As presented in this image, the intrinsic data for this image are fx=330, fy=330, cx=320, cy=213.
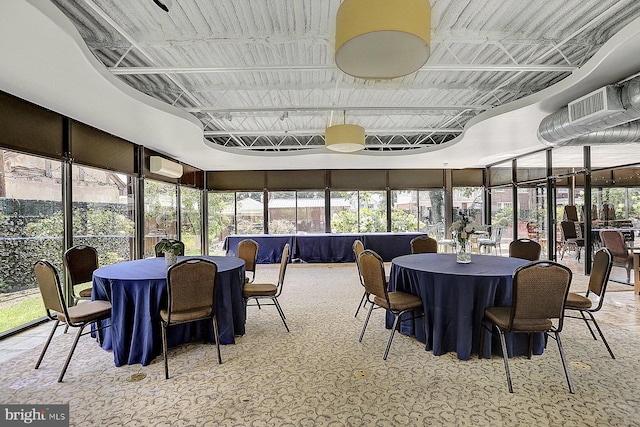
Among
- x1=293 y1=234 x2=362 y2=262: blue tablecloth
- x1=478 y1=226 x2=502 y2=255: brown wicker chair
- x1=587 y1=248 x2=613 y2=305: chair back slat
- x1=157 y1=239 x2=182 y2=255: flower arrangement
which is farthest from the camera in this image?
x1=293 y1=234 x2=362 y2=262: blue tablecloth

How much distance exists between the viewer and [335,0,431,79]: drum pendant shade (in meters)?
2.16

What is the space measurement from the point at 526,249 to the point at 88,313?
5.42 metres

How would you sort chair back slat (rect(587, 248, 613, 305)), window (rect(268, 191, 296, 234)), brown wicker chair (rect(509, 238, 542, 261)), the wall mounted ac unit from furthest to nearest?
window (rect(268, 191, 296, 234)), the wall mounted ac unit, brown wicker chair (rect(509, 238, 542, 261)), chair back slat (rect(587, 248, 613, 305))

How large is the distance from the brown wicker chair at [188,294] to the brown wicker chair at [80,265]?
1.71m

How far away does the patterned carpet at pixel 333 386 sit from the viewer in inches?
92.0

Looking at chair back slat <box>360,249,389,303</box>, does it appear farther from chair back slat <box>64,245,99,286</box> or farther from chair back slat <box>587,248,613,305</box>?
→ chair back slat <box>64,245,99,286</box>

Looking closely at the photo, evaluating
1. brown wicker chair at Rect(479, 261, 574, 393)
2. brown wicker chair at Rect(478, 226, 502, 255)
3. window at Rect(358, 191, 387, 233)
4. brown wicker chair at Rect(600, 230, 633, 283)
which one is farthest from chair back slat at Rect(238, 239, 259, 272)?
brown wicker chair at Rect(478, 226, 502, 255)

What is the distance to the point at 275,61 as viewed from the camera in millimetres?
4902

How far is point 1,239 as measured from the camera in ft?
14.0

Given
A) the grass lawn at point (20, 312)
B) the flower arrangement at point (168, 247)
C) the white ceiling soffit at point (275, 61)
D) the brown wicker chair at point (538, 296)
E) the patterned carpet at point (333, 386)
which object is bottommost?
the patterned carpet at point (333, 386)

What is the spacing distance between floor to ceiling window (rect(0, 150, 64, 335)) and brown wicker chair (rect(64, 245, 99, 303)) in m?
0.91

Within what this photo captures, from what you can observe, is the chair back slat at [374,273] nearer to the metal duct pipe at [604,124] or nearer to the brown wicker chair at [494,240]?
the metal duct pipe at [604,124]

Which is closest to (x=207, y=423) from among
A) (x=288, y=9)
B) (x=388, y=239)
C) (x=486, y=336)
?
(x=486, y=336)

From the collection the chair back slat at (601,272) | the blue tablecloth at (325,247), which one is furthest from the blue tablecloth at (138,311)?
the blue tablecloth at (325,247)
